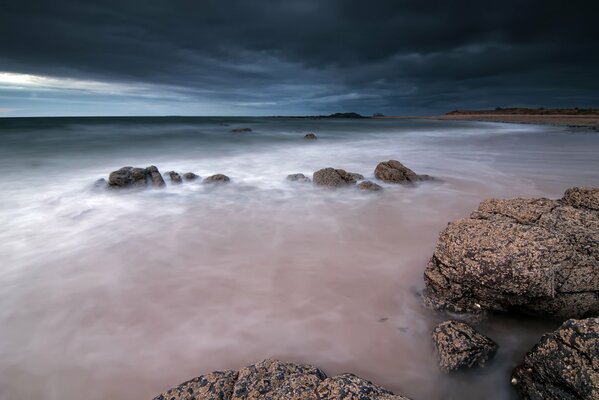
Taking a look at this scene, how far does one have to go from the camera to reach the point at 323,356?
3.21 meters

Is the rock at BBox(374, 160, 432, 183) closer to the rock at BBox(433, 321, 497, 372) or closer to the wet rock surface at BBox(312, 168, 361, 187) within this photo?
the wet rock surface at BBox(312, 168, 361, 187)

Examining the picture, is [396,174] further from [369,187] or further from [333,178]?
[333,178]

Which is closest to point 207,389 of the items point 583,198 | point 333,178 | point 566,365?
point 566,365

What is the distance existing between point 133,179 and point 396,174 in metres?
7.54

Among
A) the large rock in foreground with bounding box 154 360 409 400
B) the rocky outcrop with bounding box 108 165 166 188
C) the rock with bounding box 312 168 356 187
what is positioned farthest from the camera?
the rocky outcrop with bounding box 108 165 166 188

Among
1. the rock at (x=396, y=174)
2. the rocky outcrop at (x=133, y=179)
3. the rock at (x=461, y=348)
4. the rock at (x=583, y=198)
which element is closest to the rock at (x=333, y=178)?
the rock at (x=396, y=174)

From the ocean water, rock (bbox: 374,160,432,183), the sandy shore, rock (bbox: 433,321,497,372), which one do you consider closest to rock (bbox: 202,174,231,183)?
the ocean water

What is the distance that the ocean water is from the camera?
3074mm

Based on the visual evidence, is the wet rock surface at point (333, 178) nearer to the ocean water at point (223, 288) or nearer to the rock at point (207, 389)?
the ocean water at point (223, 288)

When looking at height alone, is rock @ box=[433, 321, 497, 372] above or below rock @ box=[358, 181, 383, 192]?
below

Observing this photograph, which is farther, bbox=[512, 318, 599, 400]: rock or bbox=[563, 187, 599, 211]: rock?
bbox=[563, 187, 599, 211]: rock

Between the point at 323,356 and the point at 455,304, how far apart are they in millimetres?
1492

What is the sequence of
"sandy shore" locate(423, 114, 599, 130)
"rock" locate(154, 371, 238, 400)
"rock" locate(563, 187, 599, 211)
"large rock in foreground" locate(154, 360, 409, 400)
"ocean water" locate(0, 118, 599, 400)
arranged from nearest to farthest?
"large rock in foreground" locate(154, 360, 409, 400)
"rock" locate(154, 371, 238, 400)
"ocean water" locate(0, 118, 599, 400)
"rock" locate(563, 187, 599, 211)
"sandy shore" locate(423, 114, 599, 130)

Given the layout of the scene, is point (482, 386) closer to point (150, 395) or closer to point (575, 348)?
point (575, 348)
